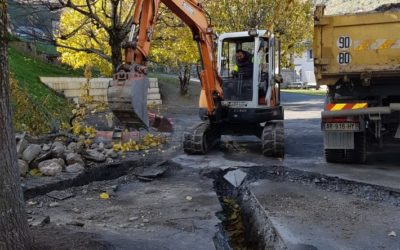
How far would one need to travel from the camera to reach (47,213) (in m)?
6.33

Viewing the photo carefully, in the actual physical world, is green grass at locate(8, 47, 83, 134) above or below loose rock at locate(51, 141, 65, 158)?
above

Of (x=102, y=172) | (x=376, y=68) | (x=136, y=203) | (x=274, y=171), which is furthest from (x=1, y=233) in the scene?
(x=376, y=68)

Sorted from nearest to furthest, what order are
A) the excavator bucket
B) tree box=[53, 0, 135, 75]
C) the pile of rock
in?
1. the excavator bucket
2. the pile of rock
3. tree box=[53, 0, 135, 75]

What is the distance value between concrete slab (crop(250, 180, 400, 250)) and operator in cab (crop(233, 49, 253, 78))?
3.84 m

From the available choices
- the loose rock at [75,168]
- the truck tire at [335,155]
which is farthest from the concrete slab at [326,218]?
the loose rock at [75,168]

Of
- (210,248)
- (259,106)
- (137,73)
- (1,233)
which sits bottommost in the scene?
(210,248)

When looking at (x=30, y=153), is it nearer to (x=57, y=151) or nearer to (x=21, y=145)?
(x=21, y=145)

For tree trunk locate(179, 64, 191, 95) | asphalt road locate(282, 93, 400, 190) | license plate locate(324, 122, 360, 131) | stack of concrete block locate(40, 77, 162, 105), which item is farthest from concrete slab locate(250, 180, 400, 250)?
tree trunk locate(179, 64, 191, 95)

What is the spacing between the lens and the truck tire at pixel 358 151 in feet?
29.3

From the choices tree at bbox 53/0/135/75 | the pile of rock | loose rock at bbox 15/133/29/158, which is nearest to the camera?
the pile of rock

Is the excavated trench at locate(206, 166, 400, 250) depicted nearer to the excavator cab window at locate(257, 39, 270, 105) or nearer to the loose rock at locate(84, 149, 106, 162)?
→ the loose rock at locate(84, 149, 106, 162)

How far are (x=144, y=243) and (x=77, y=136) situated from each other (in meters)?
5.90

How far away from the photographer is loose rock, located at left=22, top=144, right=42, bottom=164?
26.5 feet

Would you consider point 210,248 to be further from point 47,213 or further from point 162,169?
point 162,169
